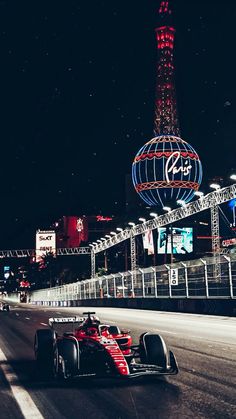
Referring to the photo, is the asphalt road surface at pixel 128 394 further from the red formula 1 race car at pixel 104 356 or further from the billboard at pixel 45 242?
the billboard at pixel 45 242

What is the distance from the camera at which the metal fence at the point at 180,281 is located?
87.9ft

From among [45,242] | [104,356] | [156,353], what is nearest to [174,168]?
[45,242]

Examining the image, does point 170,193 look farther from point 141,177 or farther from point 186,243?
point 186,243

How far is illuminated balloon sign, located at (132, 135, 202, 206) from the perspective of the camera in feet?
258

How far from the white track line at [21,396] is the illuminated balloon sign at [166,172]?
68525 millimetres

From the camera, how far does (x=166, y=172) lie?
7838 cm

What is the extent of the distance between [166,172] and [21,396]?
2816 inches

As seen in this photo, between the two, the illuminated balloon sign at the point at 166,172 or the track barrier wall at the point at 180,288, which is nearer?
the track barrier wall at the point at 180,288

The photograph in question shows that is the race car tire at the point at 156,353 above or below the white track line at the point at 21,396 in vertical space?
above

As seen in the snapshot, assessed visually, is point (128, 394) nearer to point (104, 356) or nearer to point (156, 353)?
point (104, 356)

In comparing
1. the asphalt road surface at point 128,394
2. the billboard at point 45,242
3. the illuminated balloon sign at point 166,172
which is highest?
the illuminated balloon sign at point 166,172

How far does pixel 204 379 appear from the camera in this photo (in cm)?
863

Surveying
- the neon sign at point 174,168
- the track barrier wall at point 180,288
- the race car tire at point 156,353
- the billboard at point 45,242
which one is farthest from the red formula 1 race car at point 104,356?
the billboard at point 45,242

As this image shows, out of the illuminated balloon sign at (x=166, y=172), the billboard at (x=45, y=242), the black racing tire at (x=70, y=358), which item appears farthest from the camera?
the billboard at (x=45, y=242)
